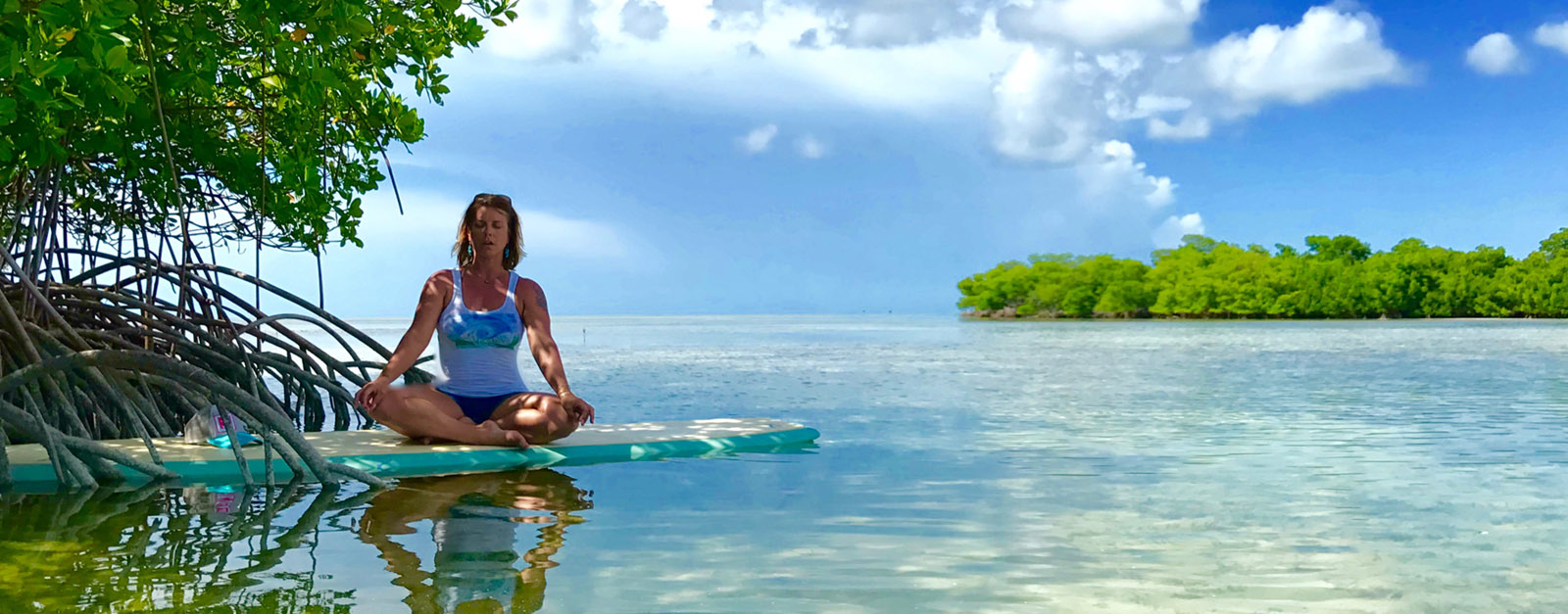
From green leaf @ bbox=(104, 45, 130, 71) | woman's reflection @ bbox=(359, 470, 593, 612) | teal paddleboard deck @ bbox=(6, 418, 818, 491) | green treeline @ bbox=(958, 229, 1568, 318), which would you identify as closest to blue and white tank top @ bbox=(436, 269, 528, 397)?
teal paddleboard deck @ bbox=(6, 418, 818, 491)

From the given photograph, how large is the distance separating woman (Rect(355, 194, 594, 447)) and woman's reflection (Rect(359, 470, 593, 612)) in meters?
0.27

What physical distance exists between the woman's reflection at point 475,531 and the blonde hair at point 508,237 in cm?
87

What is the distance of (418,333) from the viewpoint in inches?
210

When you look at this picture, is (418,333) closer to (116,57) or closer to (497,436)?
(497,436)

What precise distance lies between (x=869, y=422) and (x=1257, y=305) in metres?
82.1

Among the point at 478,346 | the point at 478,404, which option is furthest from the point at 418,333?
the point at 478,404

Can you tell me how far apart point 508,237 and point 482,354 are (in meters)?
0.50

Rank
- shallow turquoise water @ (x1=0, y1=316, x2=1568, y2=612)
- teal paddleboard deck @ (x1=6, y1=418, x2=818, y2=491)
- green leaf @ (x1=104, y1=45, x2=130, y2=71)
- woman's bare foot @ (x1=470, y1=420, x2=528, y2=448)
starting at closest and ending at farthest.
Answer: shallow turquoise water @ (x1=0, y1=316, x2=1568, y2=612)
green leaf @ (x1=104, y1=45, x2=130, y2=71)
teal paddleboard deck @ (x1=6, y1=418, x2=818, y2=491)
woman's bare foot @ (x1=470, y1=420, x2=528, y2=448)

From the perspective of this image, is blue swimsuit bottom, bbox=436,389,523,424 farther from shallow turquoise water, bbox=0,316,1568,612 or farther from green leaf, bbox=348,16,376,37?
green leaf, bbox=348,16,376,37

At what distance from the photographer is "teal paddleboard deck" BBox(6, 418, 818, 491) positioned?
5.11 meters

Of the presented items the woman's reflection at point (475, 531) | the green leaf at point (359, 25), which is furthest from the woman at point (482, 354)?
the green leaf at point (359, 25)

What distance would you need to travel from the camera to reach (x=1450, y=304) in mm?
79125

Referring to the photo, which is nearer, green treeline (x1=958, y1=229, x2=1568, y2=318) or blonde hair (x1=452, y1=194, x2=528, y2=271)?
blonde hair (x1=452, y1=194, x2=528, y2=271)

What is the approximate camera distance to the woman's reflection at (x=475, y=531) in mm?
3146
